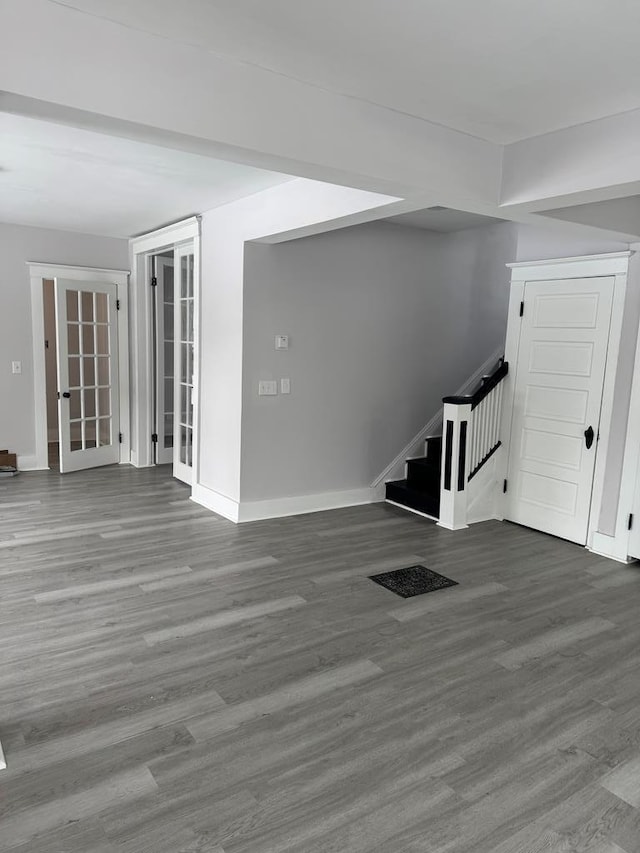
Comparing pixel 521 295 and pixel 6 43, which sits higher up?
pixel 6 43

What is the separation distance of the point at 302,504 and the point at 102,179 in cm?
295

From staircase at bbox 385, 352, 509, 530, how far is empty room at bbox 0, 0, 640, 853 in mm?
35

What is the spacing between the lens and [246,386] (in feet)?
16.0

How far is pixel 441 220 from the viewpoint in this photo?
527 centimetres

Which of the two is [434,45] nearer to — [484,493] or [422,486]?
[484,493]

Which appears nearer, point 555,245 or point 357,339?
point 555,245

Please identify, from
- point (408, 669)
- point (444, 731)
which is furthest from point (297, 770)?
point (408, 669)

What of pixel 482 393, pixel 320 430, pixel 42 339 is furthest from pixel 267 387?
pixel 42 339

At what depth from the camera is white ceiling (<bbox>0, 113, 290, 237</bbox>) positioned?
3.36 metres

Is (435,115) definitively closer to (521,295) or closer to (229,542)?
(521,295)

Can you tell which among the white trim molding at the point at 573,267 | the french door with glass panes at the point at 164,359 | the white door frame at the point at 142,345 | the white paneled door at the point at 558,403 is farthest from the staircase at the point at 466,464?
the white door frame at the point at 142,345

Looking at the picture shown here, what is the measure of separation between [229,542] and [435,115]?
10.2 feet

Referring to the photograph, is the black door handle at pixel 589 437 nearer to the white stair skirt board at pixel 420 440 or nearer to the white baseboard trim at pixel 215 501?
the white stair skirt board at pixel 420 440

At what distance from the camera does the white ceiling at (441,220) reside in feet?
16.2
